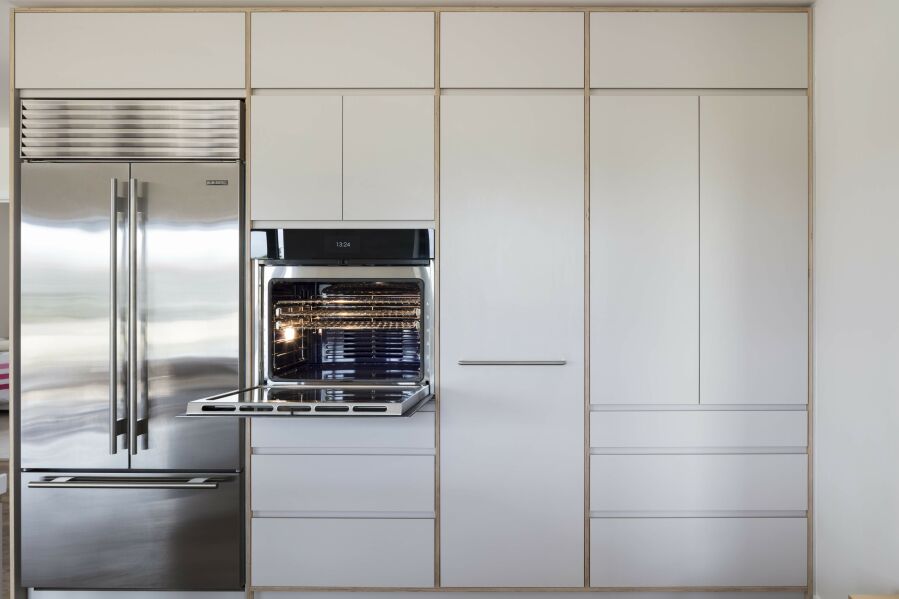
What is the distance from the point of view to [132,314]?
2607 millimetres

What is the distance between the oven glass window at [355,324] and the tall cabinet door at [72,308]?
25.3 inches

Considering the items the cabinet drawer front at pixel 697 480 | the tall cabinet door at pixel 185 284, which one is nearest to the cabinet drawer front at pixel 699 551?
the cabinet drawer front at pixel 697 480

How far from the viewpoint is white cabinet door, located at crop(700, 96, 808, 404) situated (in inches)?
104

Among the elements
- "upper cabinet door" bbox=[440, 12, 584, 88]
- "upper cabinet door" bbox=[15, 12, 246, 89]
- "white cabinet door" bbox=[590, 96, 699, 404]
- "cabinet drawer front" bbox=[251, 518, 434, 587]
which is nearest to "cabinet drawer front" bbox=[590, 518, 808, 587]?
"white cabinet door" bbox=[590, 96, 699, 404]

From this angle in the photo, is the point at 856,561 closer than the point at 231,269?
Yes

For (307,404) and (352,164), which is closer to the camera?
(307,404)

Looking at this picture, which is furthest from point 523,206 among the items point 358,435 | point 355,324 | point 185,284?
point 185,284

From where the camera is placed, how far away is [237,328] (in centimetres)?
264

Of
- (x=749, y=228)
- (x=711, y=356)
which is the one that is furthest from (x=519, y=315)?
(x=749, y=228)

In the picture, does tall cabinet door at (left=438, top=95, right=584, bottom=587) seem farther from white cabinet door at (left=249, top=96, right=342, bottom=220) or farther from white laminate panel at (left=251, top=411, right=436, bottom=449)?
white cabinet door at (left=249, top=96, right=342, bottom=220)

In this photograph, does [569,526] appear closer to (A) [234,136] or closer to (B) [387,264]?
(B) [387,264]

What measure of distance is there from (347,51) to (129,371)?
1.56m

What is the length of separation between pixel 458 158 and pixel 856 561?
6.95 ft

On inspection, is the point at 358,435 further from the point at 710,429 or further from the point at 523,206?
the point at 710,429
